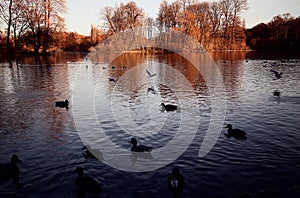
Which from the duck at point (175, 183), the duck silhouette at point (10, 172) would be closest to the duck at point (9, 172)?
the duck silhouette at point (10, 172)

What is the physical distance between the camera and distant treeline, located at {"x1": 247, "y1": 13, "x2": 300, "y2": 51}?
96.9m

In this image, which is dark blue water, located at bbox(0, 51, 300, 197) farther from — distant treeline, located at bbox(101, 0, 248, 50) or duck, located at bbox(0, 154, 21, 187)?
distant treeline, located at bbox(101, 0, 248, 50)

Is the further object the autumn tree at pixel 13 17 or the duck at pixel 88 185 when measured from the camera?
the autumn tree at pixel 13 17

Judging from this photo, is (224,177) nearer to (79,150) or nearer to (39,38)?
(79,150)

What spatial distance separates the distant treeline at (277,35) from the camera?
96938mm

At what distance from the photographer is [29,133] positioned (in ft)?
40.2

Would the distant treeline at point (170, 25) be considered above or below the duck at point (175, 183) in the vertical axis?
above

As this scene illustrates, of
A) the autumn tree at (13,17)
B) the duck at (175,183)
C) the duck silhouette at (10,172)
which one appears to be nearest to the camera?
the duck at (175,183)

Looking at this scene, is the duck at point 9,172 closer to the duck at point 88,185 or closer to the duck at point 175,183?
the duck at point 88,185

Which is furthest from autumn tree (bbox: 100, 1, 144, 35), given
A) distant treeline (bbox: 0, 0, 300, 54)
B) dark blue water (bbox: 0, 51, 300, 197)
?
dark blue water (bbox: 0, 51, 300, 197)

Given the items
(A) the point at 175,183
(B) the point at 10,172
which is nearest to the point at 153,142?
(A) the point at 175,183

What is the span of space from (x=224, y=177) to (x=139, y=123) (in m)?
6.46

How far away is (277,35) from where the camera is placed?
104 meters

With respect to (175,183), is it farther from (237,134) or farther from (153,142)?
(237,134)
